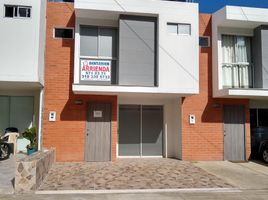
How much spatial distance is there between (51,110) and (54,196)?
6.31 meters

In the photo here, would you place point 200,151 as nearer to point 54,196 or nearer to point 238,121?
point 238,121

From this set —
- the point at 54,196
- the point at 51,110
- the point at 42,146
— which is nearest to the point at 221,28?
the point at 51,110

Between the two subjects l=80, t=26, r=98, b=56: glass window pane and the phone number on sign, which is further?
l=80, t=26, r=98, b=56: glass window pane

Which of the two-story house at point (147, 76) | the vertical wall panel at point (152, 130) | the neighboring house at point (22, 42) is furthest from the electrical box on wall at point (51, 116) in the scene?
the vertical wall panel at point (152, 130)

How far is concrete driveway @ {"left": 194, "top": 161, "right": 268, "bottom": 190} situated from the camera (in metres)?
10.3

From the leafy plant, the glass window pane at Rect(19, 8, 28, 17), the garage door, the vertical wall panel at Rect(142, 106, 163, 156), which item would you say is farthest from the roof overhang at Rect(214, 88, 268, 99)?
the glass window pane at Rect(19, 8, 28, 17)

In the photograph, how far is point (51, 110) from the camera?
46.0ft

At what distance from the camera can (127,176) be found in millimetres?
10883

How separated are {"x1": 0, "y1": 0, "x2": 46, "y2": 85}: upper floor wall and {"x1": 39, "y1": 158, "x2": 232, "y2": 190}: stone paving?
383 cm

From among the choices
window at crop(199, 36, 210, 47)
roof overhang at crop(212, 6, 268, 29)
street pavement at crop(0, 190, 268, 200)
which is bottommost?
street pavement at crop(0, 190, 268, 200)

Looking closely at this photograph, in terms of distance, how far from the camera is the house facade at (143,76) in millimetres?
13867

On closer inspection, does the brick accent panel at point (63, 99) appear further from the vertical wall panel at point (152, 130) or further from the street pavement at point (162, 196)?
the street pavement at point (162, 196)

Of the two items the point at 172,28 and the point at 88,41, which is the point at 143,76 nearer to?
the point at 172,28

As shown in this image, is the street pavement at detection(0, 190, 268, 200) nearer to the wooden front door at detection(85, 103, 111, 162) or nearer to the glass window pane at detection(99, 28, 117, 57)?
the wooden front door at detection(85, 103, 111, 162)
